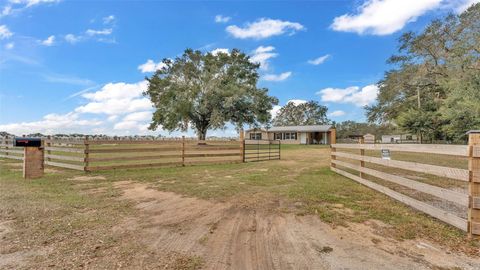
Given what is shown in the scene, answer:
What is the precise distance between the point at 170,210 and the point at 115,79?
17399 mm

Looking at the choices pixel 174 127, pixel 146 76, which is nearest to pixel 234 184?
pixel 174 127

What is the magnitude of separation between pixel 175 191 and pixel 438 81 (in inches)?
902

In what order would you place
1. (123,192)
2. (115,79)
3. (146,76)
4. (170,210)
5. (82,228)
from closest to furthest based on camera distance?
(82,228)
(170,210)
(123,192)
(115,79)
(146,76)

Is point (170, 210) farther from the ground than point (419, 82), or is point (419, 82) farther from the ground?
point (419, 82)

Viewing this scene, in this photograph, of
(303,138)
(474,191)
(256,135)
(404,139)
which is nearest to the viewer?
(474,191)

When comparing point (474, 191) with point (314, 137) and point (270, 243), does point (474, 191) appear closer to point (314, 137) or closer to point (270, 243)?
point (270, 243)

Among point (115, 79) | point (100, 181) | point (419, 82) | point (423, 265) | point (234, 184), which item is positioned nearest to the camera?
point (423, 265)

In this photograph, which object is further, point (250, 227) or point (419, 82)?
point (419, 82)

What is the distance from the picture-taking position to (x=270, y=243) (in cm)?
327

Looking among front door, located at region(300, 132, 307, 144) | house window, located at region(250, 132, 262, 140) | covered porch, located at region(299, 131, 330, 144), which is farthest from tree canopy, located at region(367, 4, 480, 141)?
→ house window, located at region(250, 132, 262, 140)

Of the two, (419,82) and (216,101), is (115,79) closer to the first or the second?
(216,101)

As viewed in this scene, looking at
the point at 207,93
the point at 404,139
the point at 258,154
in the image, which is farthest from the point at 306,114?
the point at 258,154

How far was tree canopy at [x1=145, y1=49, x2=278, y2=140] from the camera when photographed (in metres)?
28.2

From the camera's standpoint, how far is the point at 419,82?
26.0m
